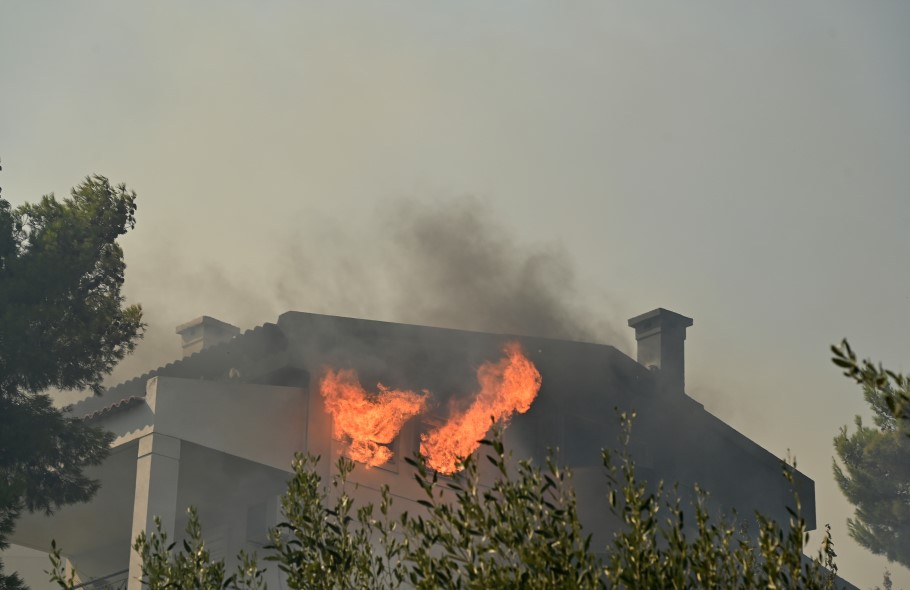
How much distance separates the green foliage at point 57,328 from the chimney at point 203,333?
9.90 m

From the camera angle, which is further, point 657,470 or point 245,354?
point 657,470

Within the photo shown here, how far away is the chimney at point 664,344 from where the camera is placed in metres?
31.0

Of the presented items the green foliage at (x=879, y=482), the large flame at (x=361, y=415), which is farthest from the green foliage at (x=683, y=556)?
the green foliage at (x=879, y=482)

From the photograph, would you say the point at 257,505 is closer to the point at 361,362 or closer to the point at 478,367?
the point at 361,362

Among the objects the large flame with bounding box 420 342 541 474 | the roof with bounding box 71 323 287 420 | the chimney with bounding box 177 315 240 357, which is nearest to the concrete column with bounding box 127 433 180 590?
the roof with bounding box 71 323 287 420

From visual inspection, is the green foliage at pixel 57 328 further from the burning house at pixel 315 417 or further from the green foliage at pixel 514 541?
the green foliage at pixel 514 541

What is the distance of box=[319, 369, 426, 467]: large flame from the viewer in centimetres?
2323

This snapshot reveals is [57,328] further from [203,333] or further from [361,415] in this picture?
[203,333]

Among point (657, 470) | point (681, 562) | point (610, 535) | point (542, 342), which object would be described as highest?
point (542, 342)

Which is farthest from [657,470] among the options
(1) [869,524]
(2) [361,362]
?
(1) [869,524]

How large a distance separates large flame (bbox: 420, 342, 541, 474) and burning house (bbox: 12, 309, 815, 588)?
31 millimetres

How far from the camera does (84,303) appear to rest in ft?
Result: 69.1

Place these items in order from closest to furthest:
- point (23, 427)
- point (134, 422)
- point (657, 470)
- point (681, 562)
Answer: point (681, 562) < point (23, 427) < point (134, 422) < point (657, 470)

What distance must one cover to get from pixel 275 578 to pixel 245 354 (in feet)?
14.5
